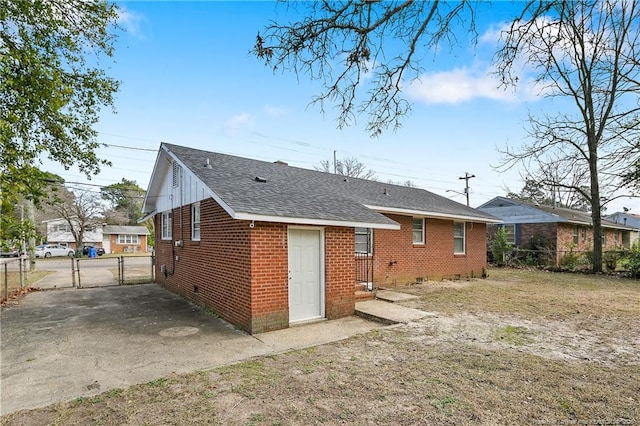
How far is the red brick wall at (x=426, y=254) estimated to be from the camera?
1239 cm

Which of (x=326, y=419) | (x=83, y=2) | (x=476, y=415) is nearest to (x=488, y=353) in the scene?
(x=476, y=415)

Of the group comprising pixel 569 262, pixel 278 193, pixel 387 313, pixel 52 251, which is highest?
pixel 278 193

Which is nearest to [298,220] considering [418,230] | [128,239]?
[418,230]

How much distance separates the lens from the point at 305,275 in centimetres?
765

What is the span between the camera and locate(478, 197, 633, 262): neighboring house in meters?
21.9

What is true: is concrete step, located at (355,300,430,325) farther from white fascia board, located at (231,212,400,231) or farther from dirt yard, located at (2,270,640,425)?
white fascia board, located at (231,212,400,231)

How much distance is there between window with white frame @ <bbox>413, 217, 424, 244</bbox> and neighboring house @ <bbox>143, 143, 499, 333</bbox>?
0.04 meters

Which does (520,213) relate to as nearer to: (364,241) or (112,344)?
(364,241)

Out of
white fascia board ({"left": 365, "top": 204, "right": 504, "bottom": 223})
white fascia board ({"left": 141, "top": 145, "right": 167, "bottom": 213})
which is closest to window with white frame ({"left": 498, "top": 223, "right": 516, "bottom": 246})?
white fascia board ({"left": 365, "top": 204, "right": 504, "bottom": 223})

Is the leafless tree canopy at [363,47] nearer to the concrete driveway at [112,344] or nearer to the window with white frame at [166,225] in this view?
the concrete driveway at [112,344]

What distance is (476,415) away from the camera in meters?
3.62

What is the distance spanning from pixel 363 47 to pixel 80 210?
41.9 meters

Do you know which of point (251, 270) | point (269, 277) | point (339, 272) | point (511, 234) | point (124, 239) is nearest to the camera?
point (251, 270)

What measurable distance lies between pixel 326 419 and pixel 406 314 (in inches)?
200
